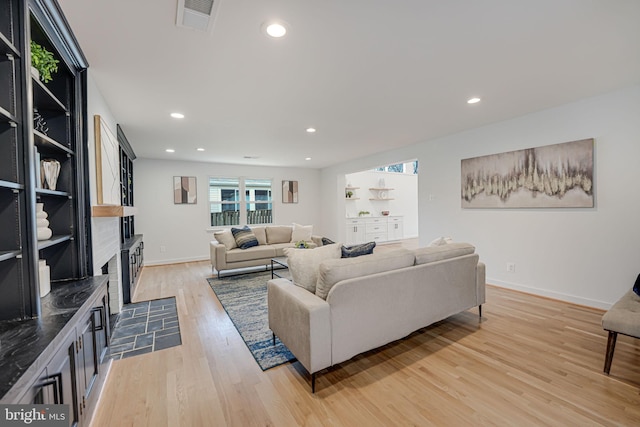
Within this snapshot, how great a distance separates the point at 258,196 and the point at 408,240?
517cm

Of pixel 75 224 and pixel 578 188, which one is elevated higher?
pixel 578 188

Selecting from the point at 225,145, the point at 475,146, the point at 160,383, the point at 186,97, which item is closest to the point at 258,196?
the point at 225,145

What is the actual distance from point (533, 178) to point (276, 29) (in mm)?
3648

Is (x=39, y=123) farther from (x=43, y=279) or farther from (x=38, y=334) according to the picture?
(x=38, y=334)

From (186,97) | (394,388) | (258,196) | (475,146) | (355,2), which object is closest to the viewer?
(355,2)

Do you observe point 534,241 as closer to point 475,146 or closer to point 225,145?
point 475,146

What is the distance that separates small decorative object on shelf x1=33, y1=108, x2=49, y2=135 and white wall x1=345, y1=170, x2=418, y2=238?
6765 mm

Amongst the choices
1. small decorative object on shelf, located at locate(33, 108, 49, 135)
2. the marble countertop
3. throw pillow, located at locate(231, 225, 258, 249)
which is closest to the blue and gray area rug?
throw pillow, located at locate(231, 225, 258, 249)

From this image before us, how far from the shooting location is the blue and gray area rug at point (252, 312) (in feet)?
7.54

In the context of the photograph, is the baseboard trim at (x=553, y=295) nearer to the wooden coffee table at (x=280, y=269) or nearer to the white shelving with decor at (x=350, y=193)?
the wooden coffee table at (x=280, y=269)

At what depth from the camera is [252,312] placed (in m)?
3.23

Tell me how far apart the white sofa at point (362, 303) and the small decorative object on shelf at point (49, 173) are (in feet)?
5.68

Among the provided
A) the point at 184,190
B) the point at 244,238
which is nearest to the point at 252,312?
the point at 244,238

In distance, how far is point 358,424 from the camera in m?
1.56
